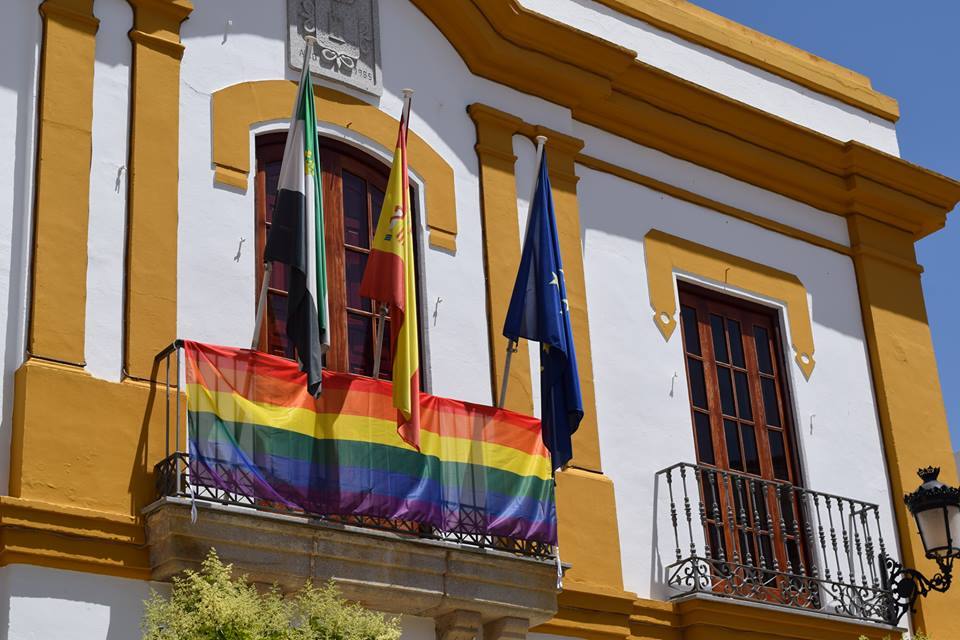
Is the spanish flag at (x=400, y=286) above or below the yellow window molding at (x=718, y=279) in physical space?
below

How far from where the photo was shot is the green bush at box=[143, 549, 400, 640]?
6.95 meters

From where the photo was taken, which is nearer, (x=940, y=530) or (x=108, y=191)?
(x=108, y=191)

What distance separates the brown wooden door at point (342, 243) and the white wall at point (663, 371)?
175 centimetres

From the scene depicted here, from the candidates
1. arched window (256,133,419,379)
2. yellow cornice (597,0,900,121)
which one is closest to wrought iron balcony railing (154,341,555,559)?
arched window (256,133,419,379)

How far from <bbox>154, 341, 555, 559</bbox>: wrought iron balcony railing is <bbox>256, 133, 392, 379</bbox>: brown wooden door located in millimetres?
869

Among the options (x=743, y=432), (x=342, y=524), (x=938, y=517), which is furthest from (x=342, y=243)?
(x=938, y=517)

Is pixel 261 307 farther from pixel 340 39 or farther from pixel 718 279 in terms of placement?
pixel 718 279

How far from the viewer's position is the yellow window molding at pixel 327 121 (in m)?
9.75

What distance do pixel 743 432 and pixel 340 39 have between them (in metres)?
3.94

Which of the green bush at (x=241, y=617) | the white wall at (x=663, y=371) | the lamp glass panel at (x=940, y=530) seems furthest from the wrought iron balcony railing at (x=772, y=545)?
the green bush at (x=241, y=617)

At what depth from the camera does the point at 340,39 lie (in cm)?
1066

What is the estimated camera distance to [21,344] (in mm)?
8508

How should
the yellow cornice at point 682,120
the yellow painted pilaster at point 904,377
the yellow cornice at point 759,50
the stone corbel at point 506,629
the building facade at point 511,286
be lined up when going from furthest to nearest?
the yellow cornice at point 759,50 < the yellow painted pilaster at point 904,377 < the yellow cornice at point 682,120 < the stone corbel at point 506,629 < the building facade at point 511,286

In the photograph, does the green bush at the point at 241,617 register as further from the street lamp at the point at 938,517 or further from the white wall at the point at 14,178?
the street lamp at the point at 938,517
